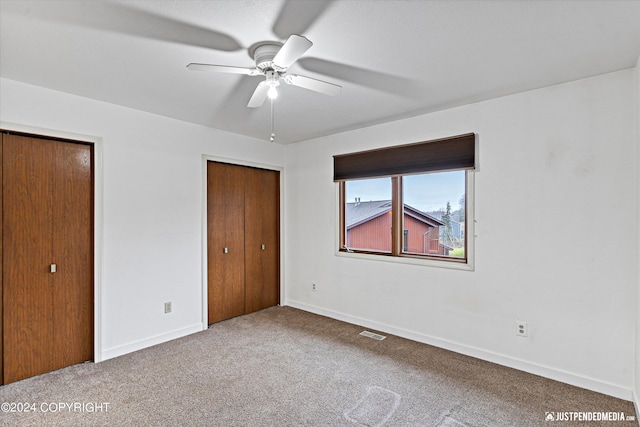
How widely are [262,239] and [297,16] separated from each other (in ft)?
10.9

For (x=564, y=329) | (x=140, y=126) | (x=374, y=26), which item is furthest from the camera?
(x=140, y=126)

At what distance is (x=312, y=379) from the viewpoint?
2715 mm

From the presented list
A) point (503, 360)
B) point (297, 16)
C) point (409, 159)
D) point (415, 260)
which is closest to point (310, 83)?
point (297, 16)

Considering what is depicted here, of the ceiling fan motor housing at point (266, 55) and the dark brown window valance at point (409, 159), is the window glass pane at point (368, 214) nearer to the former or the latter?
the dark brown window valance at point (409, 159)

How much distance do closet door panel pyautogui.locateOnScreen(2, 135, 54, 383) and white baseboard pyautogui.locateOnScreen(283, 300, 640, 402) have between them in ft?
9.69

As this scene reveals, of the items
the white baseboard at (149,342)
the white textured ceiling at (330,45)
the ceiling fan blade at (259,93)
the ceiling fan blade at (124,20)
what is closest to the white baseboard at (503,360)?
the white baseboard at (149,342)

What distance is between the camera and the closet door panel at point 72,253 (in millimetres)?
2885

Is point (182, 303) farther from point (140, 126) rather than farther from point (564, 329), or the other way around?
point (564, 329)

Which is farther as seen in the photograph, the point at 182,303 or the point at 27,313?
the point at 182,303

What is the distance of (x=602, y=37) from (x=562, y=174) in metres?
1.04

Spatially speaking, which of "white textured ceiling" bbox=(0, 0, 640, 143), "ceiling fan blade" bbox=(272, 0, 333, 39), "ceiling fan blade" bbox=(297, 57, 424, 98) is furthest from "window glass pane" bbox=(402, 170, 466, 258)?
"ceiling fan blade" bbox=(272, 0, 333, 39)

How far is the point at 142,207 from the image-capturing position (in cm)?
336

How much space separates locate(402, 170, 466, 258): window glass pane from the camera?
3.36m

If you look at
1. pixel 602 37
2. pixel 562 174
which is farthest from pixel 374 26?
pixel 562 174
